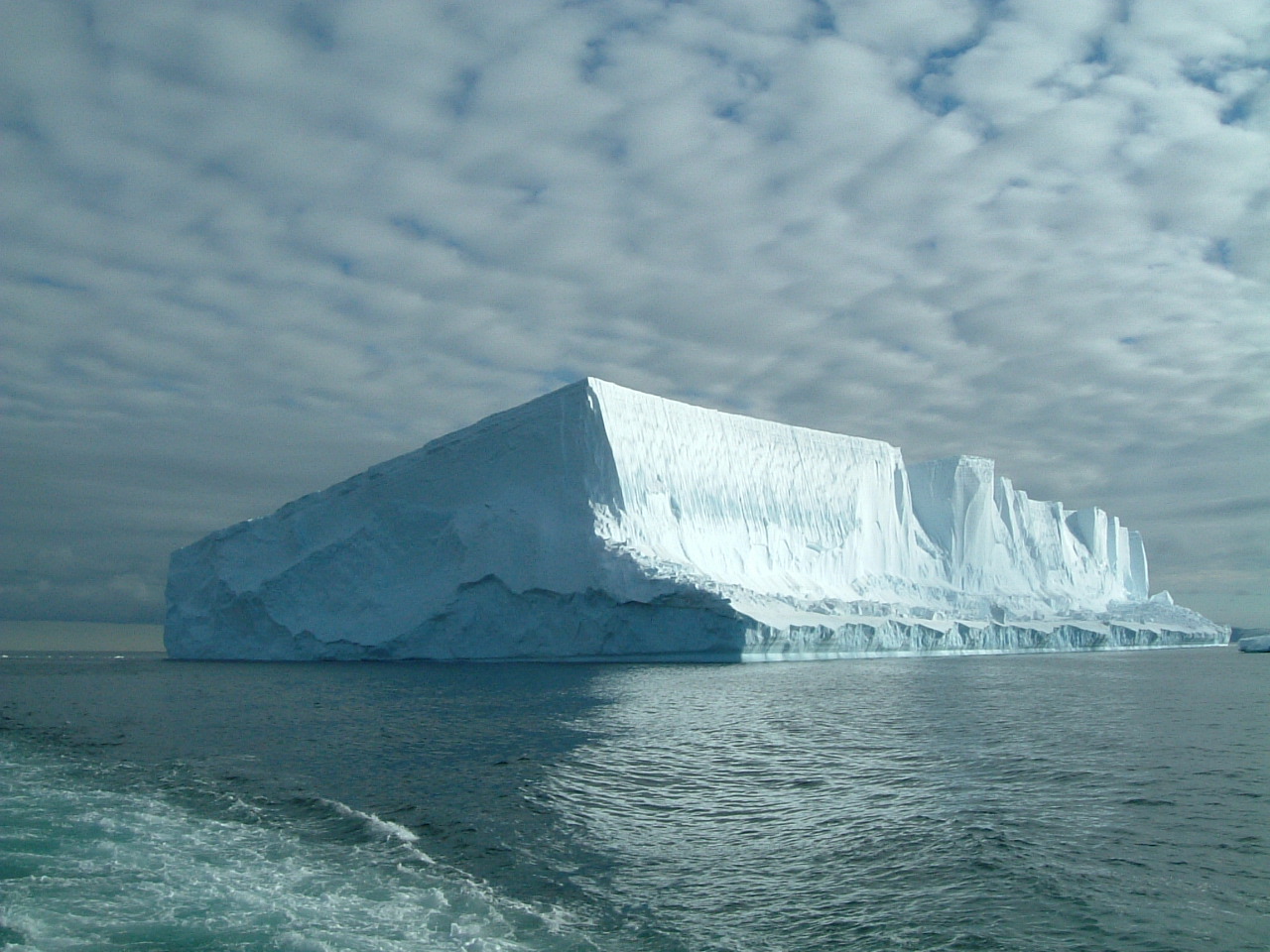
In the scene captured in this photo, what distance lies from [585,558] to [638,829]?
14574mm

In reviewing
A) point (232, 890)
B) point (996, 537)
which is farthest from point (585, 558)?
point (996, 537)

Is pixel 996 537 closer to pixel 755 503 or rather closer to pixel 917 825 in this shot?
pixel 755 503

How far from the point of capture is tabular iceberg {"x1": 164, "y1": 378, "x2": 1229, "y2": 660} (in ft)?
67.5

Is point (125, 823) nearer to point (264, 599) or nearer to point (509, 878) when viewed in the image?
point (509, 878)

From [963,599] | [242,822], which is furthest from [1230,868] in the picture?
[963,599]

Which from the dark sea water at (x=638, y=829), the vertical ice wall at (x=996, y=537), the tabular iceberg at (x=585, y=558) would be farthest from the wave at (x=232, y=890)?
the vertical ice wall at (x=996, y=537)

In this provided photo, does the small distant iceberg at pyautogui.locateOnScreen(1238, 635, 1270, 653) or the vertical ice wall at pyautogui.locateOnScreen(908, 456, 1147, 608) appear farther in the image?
the small distant iceberg at pyautogui.locateOnScreen(1238, 635, 1270, 653)

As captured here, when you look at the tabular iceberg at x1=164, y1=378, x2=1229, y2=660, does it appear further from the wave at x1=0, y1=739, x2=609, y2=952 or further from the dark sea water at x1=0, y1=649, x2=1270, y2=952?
the wave at x1=0, y1=739, x2=609, y2=952

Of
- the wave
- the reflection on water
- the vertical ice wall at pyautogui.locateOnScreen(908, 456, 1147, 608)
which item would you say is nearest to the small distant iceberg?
the vertical ice wall at pyautogui.locateOnScreen(908, 456, 1147, 608)

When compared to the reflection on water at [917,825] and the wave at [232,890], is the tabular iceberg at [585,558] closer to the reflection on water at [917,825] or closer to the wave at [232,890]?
the reflection on water at [917,825]

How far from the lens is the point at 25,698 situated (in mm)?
15875

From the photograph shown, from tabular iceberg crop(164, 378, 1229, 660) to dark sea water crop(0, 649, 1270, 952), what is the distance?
8417mm

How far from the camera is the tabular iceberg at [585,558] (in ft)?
67.5

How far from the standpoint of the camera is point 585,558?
20578mm
